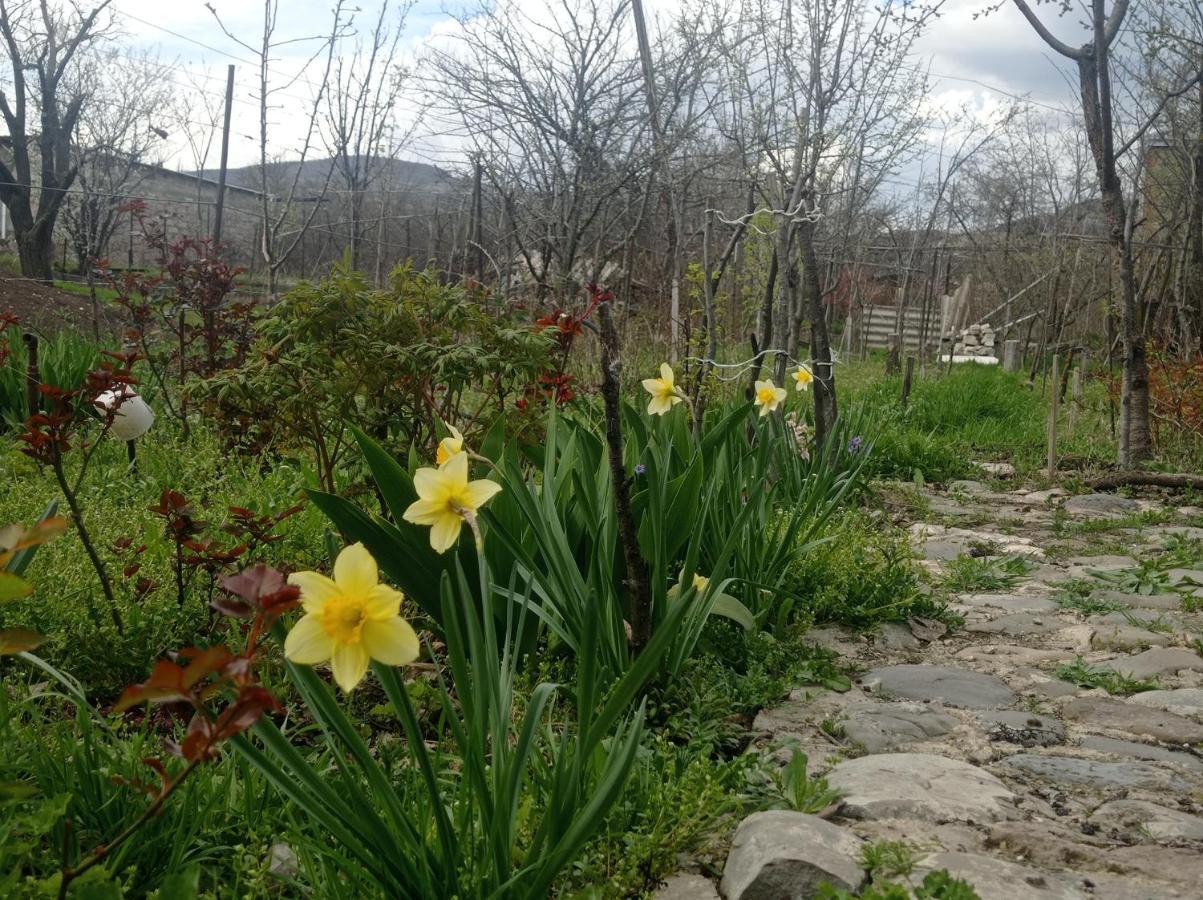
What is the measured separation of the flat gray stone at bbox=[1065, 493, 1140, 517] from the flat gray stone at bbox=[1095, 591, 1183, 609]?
160 centimetres

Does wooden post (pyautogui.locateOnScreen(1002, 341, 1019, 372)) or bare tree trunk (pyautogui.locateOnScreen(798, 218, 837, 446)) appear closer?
bare tree trunk (pyautogui.locateOnScreen(798, 218, 837, 446))

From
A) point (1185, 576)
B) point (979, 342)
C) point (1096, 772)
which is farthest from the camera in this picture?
point (979, 342)

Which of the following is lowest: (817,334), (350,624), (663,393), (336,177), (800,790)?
(800,790)

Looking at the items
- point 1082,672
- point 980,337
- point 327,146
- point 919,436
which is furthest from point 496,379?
point 980,337

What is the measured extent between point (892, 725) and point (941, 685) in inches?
14.9

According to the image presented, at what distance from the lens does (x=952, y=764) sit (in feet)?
6.03

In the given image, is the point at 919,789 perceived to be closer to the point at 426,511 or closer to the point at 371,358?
the point at 426,511

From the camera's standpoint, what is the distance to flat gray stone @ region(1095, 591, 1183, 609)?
3227 millimetres

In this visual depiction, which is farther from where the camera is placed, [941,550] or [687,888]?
[941,550]

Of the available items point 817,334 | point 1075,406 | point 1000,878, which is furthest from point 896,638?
point 1075,406

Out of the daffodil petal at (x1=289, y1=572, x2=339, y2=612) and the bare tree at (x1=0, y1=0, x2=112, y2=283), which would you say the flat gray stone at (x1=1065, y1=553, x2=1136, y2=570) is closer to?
the daffodil petal at (x1=289, y1=572, x2=339, y2=612)

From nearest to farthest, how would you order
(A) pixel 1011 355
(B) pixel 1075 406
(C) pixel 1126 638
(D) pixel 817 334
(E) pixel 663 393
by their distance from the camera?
1. (C) pixel 1126 638
2. (E) pixel 663 393
3. (D) pixel 817 334
4. (B) pixel 1075 406
5. (A) pixel 1011 355

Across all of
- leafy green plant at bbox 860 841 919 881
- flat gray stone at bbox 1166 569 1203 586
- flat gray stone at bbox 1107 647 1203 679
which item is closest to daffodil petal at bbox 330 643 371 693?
leafy green plant at bbox 860 841 919 881

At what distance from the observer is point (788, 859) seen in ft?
4.46
